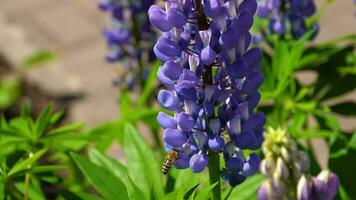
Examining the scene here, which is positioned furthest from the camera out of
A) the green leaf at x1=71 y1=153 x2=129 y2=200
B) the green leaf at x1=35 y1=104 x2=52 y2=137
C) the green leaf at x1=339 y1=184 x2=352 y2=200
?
the green leaf at x1=35 y1=104 x2=52 y2=137

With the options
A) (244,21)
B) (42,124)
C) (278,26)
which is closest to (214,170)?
(244,21)

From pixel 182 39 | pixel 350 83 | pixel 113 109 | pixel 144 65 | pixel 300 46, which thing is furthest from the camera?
pixel 113 109

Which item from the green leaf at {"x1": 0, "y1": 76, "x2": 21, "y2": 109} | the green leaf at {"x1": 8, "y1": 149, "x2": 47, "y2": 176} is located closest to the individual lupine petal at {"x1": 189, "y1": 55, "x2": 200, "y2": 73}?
the green leaf at {"x1": 8, "y1": 149, "x2": 47, "y2": 176}

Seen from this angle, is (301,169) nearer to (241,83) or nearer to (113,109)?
(241,83)

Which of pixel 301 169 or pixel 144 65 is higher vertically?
pixel 301 169

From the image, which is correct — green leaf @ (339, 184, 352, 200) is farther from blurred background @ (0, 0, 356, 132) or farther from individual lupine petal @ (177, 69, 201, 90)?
blurred background @ (0, 0, 356, 132)

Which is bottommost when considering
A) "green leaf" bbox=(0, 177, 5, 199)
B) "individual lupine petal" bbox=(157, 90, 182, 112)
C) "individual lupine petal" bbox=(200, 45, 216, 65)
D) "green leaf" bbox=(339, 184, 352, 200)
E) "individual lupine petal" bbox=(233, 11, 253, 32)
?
"green leaf" bbox=(339, 184, 352, 200)

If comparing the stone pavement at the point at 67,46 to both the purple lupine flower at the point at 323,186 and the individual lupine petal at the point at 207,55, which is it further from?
the purple lupine flower at the point at 323,186

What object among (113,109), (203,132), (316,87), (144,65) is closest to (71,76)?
(113,109)
